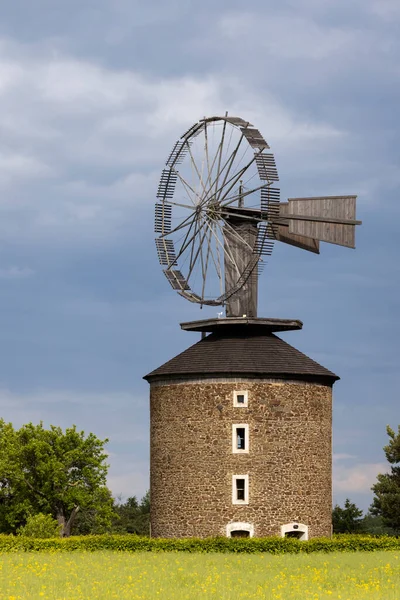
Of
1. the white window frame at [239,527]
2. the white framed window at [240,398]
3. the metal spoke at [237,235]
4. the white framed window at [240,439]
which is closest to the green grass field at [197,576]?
the white window frame at [239,527]

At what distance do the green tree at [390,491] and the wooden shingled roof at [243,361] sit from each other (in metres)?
16.8

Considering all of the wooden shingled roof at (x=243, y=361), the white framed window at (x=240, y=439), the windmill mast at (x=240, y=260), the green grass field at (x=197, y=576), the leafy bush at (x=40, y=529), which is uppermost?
the windmill mast at (x=240, y=260)

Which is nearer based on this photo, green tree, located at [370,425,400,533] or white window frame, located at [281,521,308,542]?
white window frame, located at [281,521,308,542]

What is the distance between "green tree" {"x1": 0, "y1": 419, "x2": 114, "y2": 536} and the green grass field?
17948mm

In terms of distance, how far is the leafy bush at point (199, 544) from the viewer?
44250mm

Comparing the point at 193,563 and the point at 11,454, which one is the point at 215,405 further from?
the point at 11,454

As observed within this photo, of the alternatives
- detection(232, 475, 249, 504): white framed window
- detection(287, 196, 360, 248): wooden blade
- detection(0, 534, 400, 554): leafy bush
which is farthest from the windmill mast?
detection(0, 534, 400, 554): leafy bush

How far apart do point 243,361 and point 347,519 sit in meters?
21.7

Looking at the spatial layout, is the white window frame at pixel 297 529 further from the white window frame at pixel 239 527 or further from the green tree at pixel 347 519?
the green tree at pixel 347 519

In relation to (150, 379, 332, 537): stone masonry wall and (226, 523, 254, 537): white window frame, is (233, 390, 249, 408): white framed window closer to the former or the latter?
(150, 379, 332, 537): stone masonry wall

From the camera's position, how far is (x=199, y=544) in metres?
44.7

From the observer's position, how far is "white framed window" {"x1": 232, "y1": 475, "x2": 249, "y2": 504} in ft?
154

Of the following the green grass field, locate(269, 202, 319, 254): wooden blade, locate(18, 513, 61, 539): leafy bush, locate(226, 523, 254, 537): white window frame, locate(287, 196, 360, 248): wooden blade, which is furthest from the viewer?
locate(18, 513, 61, 539): leafy bush

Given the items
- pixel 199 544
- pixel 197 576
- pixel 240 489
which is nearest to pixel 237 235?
pixel 240 489
